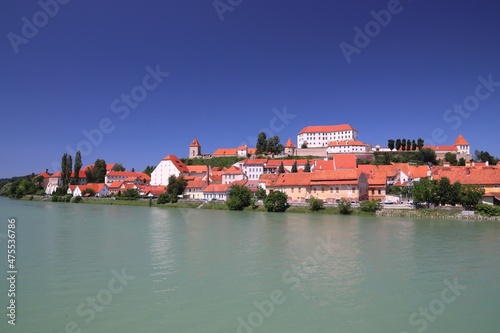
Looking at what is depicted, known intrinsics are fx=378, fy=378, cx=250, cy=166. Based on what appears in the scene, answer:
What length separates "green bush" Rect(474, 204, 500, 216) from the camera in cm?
3095

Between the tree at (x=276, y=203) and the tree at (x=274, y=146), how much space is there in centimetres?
3841

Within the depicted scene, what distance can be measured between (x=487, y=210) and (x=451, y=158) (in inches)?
1449

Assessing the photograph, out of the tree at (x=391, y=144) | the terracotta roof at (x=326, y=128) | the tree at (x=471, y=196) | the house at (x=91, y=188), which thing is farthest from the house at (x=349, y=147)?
the house at (x=91, y=188)

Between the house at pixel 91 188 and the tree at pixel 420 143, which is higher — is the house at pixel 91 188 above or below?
below

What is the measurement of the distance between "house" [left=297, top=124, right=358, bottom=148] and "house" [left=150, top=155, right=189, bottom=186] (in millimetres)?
28502

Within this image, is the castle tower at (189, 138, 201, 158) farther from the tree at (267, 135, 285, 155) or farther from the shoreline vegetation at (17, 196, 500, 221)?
the shoreline vegetation at (17, 196, 500, 221)

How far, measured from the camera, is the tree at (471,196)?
32.5 m

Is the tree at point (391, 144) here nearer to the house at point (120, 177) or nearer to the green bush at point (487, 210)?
the green bush at point (487, 210)

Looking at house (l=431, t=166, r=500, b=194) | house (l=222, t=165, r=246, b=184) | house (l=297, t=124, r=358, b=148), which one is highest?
house (l=297, t=124, r=358, b=148)

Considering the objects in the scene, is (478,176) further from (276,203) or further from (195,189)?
(195,189)

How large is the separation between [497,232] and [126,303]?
75.3 feet

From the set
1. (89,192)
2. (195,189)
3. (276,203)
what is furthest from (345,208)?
(89,192)

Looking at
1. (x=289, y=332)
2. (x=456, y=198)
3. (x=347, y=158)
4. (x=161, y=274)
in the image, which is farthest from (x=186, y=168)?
(x=289, y=332)

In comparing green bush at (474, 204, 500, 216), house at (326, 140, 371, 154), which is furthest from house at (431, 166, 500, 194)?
house at (326, 140, 371, 154)
